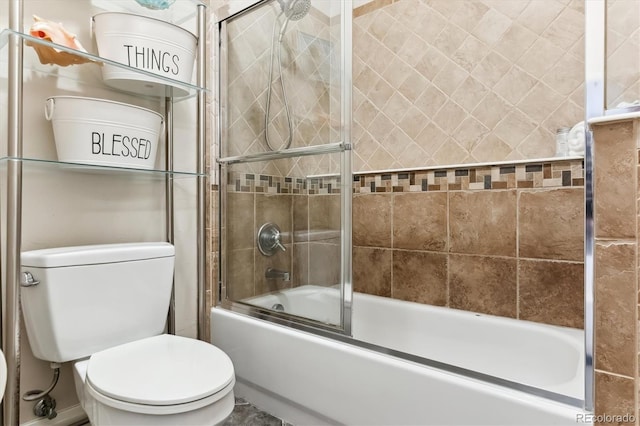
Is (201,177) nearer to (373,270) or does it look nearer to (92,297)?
(92,297)

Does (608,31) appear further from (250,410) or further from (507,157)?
(250,410)

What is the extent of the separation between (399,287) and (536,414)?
3.56ft

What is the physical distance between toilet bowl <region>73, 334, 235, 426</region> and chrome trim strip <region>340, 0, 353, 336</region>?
44 centimetres

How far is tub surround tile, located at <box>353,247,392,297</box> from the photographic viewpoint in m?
2.06

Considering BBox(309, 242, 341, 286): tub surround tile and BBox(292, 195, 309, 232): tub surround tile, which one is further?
BBox(292, 195, 309, 232): tub surround tile

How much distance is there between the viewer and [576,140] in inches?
60.3

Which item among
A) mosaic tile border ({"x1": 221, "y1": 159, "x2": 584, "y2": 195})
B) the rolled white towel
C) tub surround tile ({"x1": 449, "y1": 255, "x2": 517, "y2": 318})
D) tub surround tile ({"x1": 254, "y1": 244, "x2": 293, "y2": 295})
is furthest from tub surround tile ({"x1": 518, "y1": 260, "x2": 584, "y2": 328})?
tub surround tile ({"x1": 254, "y1": 244, "x2": 293, "y2": 295})

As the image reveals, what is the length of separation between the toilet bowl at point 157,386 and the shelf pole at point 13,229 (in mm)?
176

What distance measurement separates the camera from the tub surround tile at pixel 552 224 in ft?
5.05

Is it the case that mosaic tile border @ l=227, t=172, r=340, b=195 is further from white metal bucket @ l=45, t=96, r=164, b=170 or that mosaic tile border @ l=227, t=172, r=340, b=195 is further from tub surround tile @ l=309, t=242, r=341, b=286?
→ white metal bucket @ l=45, t=96, r=164, b=170

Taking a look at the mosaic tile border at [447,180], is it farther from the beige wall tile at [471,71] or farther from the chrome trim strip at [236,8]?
the chrome trim strip at [236,8]

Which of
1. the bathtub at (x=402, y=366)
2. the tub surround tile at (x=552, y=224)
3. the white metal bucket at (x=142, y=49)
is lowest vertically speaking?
the bathtub at (x=402, y=366)

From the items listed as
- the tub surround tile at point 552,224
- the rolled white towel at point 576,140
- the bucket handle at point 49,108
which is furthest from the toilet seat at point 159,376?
the rolled white towel at point 576,140

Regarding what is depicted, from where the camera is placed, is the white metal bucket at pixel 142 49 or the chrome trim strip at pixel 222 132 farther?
the chrome trim strip at pixel 222 132
